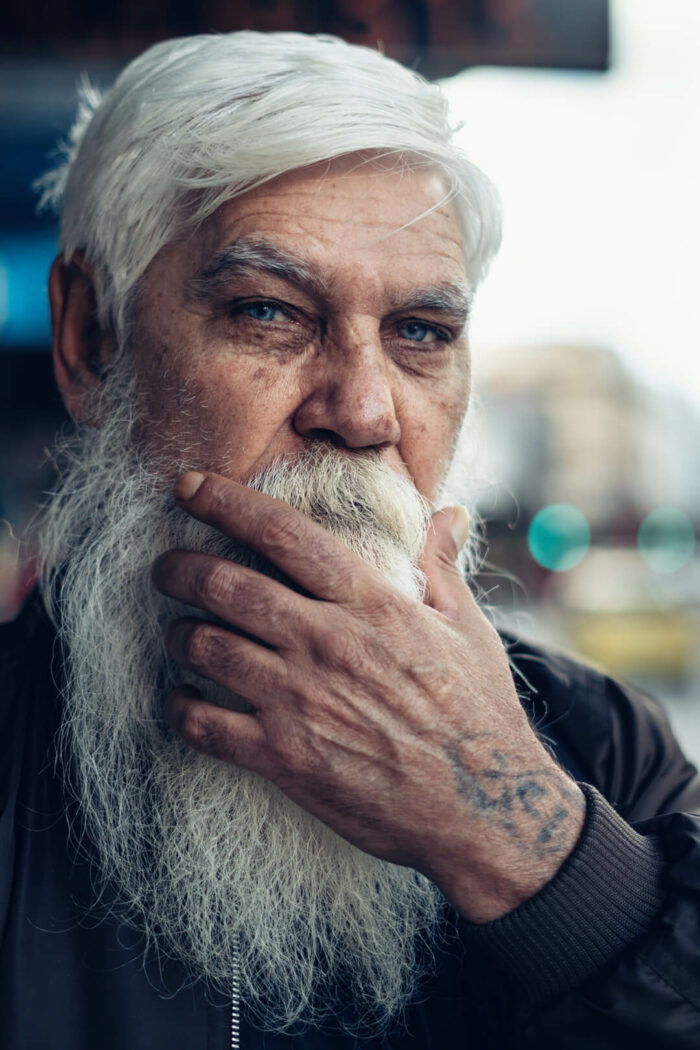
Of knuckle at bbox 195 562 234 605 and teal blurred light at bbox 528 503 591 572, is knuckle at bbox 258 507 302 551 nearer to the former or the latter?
knuckle at bbox 195 562 234 605

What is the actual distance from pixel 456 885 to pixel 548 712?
25.1 inches

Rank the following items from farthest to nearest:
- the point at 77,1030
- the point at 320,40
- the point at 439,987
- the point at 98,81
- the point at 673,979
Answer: the point at 98,81
the point at 320,40
the point at 439,987
the point at 77,1030
the point at 673,979

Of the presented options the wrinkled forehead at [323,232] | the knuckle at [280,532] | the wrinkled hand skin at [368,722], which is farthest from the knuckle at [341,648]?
the wrinkled forehead at [323,232]

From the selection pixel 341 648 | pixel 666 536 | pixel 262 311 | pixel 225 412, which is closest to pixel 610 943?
pixel 341 648

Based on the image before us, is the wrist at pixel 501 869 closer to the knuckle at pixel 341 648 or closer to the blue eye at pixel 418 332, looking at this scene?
the knuckle at pixel 341 648

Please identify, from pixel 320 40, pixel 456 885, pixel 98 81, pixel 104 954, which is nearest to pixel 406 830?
pixel 456 885

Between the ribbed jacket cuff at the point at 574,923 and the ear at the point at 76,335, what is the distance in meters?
1.40

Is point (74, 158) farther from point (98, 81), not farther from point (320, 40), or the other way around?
point (98, 81)

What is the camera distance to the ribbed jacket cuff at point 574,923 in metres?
1.29

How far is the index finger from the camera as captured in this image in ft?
4.45

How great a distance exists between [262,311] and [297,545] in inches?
23.7

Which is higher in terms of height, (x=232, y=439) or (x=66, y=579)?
(x=232, y=439)

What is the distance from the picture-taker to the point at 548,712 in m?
1.89

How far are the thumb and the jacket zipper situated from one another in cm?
73
